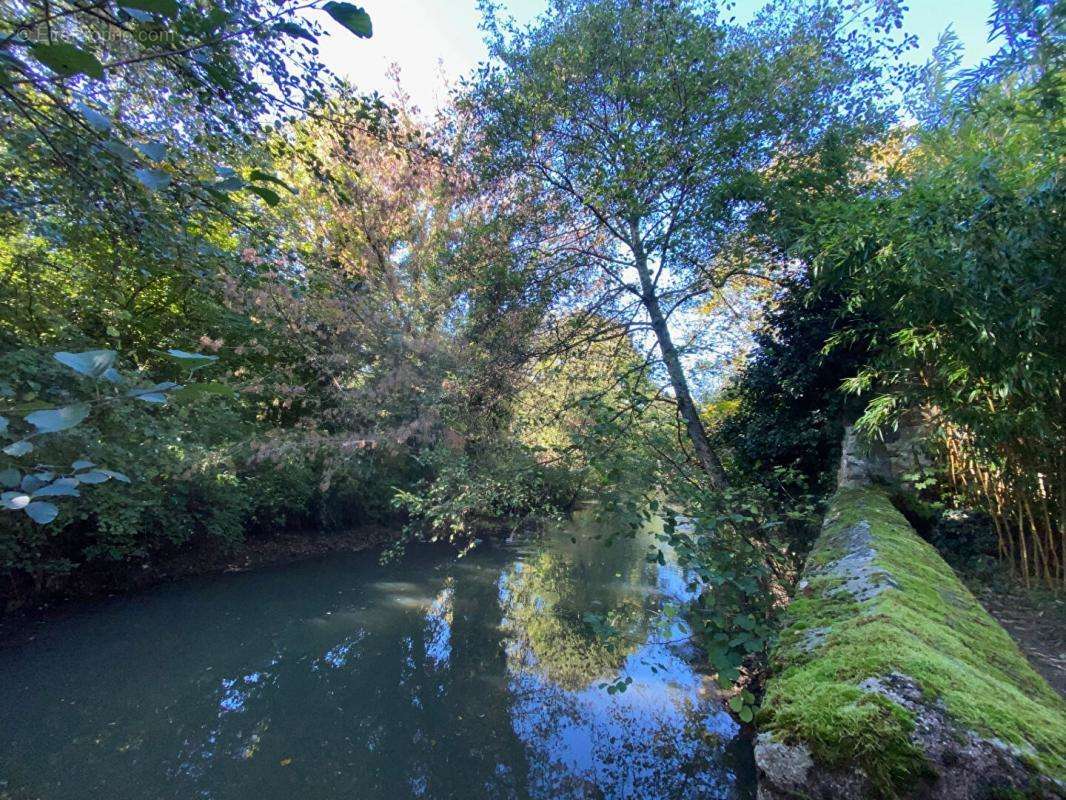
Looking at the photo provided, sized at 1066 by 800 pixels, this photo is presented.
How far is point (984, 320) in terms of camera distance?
289 centimetres

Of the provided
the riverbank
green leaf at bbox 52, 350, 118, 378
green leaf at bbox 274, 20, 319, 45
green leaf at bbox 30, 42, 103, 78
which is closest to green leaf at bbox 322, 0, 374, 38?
green leaf at bbox 274, 20, 319, 45

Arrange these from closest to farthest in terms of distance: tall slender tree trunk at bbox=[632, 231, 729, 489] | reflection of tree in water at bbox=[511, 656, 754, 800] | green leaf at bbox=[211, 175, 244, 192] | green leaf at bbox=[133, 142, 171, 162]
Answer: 1. green leaf at bbox=[133, 142, 171, 162]
2. green leaf at bbox=[211, 175, 244, 192]
3. reflection of tree in water at bbox=[511, 656, 754, 800]
4. tall slender tree trunk at bbox=[632, 231, 729, 489]

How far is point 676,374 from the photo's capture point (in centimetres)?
541

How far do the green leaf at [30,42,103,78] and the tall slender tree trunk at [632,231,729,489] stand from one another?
516cm

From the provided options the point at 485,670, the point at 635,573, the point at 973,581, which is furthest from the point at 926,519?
the point at 635,573

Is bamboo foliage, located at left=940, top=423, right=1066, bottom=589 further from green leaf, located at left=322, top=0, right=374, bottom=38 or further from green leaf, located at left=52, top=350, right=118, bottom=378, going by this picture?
green leaf, located at left=52, top=350, right=118, bottom=378

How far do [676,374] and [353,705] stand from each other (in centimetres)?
463

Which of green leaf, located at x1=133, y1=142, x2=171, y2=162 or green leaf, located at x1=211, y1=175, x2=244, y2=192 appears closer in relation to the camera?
green leaf, located at x1=133, y1=142, x2=171, y2=162

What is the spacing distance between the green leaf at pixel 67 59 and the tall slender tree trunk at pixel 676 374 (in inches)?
203

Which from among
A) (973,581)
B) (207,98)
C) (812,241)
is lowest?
(973,581)

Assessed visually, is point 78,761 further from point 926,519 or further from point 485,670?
point 926,519

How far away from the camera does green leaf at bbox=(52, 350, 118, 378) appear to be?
572mm

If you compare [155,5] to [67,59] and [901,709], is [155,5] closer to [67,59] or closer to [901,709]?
[67,59]

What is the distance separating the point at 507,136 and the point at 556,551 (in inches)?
364
